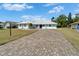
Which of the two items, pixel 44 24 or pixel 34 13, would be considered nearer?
pixel 34 13

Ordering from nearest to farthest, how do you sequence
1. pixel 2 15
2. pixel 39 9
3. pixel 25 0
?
1. pixel 25 0
2. pixel 39 9
3. pixel 2 15

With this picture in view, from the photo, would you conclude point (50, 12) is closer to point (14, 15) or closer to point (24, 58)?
point (14, 15)

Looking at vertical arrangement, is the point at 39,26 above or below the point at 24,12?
below

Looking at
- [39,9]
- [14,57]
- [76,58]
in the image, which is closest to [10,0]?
[14,57]

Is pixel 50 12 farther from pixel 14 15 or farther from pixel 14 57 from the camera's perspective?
pixel 14 57

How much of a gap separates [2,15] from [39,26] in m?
12.9

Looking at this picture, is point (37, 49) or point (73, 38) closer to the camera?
point (37, 49)

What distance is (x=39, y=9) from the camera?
26.8 ft

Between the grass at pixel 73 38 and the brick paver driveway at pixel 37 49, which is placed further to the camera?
the grass at pixel 73 38

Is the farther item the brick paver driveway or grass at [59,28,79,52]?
grass at [59,28,79,52]

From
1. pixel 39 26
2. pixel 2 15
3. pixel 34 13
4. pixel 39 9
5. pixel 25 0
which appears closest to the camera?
pixel 25 0

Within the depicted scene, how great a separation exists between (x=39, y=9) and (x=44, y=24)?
15.2 meters

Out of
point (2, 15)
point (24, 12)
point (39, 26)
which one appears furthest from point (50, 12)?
point (39, 26)

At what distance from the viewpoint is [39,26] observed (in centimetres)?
2198
